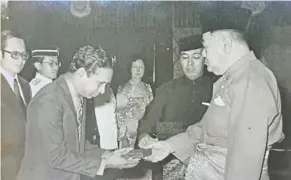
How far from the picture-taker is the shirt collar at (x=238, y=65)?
32.9 inches

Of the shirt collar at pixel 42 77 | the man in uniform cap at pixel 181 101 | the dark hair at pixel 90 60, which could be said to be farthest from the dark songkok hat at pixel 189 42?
the shirt collar at pixel 42 77

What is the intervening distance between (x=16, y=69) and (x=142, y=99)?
0.74 ft

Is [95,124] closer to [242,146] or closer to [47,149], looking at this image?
[47,149]

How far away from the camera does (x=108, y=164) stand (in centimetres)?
85

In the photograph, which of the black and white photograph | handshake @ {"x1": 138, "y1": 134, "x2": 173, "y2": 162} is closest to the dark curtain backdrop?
the black and white photograph

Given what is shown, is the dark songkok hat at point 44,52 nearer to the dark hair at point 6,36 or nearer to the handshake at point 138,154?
the dark hair at point 6,36

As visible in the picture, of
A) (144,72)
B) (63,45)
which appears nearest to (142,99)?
(144,72)

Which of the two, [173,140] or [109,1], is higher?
[109,1]

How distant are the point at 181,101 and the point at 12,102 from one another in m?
0.29

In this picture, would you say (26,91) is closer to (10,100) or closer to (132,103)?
(10,100)

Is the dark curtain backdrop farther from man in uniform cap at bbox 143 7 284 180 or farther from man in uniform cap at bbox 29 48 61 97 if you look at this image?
man in uniform cap at bbox 143 7 284 180

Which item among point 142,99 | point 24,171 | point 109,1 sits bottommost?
point 24,171

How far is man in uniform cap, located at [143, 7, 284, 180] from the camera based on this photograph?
81 centimetres

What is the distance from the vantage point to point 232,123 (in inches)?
32.3
